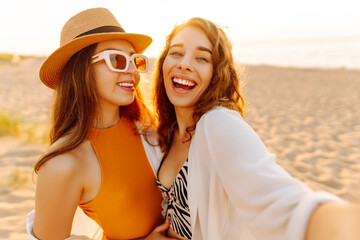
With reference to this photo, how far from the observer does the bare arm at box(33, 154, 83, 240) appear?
155cm

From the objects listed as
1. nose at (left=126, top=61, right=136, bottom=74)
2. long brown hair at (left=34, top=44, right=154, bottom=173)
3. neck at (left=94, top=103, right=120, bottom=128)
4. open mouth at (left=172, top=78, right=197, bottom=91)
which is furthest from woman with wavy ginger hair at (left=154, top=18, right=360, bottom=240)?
long brown hair at (left=34, top=44, right=154, bottom=173)

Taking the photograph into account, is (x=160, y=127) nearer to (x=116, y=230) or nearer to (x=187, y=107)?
(x=187, y=107)

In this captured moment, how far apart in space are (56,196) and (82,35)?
3.37 ft

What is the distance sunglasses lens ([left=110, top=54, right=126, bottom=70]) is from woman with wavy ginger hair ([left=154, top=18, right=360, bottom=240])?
1.00ft

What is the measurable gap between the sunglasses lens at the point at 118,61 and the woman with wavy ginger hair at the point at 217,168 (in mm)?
304

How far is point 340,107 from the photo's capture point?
7953 millimetres

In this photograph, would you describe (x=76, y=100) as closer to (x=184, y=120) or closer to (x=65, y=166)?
(x=65, y=166)

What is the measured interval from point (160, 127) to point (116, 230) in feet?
2.72

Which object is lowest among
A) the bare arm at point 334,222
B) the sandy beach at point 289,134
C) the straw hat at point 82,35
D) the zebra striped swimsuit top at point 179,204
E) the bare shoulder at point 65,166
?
the sandy beach at point 289,134

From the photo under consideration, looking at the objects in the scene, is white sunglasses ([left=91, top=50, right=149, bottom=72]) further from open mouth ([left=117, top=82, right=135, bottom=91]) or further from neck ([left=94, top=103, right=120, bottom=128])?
neck ([left=94, top=103, right=120, bottom=128])

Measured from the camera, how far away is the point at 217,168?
138cm

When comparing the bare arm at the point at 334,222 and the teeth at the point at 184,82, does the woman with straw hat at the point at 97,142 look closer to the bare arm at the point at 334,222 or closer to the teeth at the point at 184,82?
the teeth at the point at 184,82

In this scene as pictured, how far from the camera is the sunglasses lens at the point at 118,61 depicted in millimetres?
1861

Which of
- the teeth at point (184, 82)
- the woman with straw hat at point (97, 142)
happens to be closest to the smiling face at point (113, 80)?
the woman with straw hat at point (97, 142)
